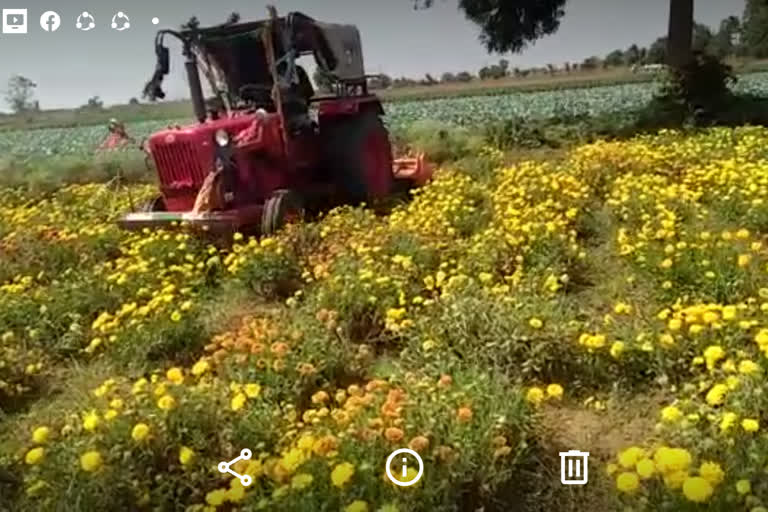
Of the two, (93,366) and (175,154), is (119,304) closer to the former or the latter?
(93,366)

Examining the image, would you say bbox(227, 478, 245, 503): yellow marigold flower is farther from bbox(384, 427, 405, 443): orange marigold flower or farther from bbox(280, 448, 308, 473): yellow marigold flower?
bbox(384, 427, 405, 443): orange marigold flower

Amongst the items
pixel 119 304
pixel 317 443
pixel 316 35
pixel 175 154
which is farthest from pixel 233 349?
pixel 316 35

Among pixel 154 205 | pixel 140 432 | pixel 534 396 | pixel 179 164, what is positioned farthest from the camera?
pixel 154 205

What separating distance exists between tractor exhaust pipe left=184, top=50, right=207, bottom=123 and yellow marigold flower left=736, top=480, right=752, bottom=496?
9.31ft

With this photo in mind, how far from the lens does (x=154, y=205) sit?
3.78 meters

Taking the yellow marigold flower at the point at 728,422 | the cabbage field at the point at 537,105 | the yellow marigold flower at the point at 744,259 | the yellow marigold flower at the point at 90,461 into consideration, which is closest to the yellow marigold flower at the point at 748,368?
the yellow marigold flower at the point at 728,422

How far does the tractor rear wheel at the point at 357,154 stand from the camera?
390cm

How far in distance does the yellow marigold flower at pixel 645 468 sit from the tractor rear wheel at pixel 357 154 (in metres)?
2.78

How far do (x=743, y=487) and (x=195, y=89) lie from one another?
9.71ft

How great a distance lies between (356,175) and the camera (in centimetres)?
397

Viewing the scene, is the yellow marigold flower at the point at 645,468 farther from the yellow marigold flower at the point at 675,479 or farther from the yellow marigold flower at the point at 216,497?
the yellow marigold flower at the point at 216,497

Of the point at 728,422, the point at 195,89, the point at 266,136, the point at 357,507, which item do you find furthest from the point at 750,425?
the point at 195,89

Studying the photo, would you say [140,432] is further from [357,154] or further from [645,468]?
[357,154]

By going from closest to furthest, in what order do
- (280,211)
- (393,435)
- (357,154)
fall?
(393,435)
(280,211)
(357,154)
